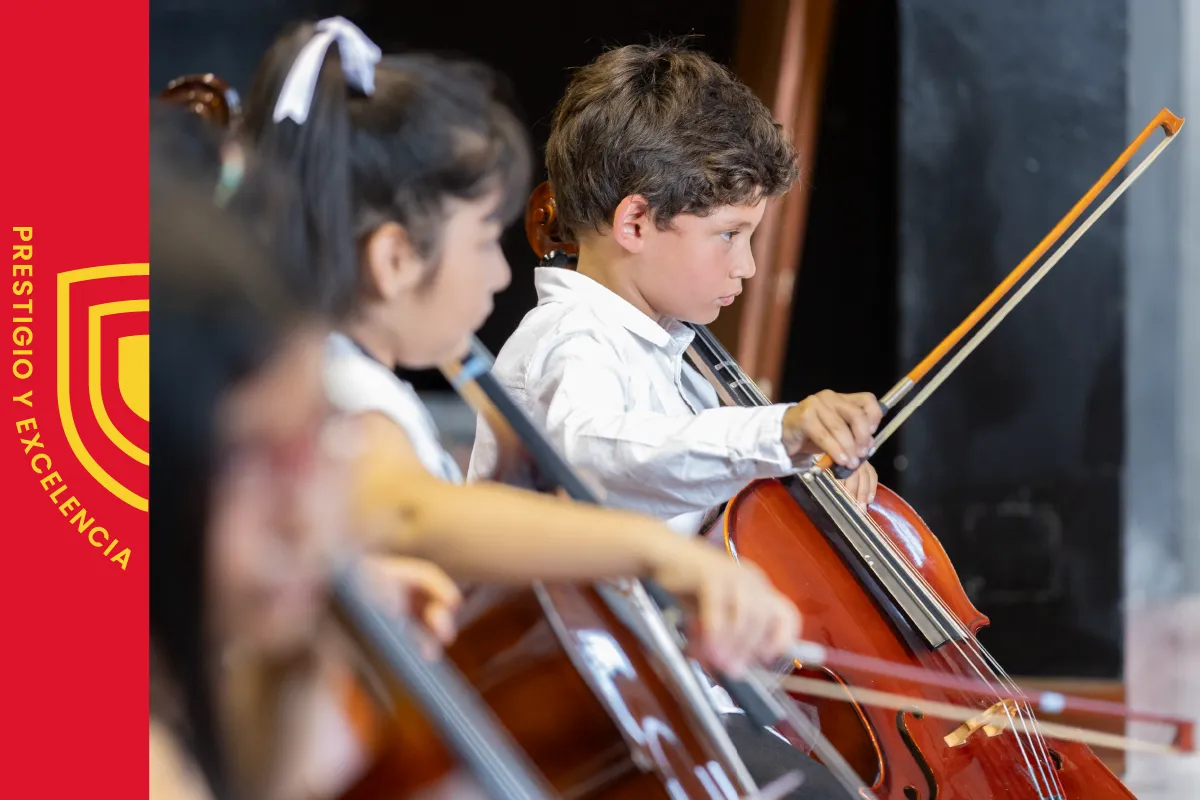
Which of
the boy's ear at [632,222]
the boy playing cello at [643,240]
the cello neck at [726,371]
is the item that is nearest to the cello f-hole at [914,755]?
the boy playing cello at [643,240]

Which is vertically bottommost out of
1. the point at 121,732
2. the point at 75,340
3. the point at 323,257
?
the point at 121,732

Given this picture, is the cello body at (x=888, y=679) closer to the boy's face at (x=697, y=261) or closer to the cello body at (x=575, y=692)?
the boy's face at (x=697, y=261)

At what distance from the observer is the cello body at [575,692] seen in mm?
547

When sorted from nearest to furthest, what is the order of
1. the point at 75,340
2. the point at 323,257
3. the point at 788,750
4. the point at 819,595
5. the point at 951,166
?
1. the point at 323,257
2. the point at 788,750
3. the point at 819,595
4. the point at 75,340
5. the point at 951,166

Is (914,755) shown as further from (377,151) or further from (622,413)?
(377,151)

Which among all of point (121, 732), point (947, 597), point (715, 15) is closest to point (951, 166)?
point (715, 15)

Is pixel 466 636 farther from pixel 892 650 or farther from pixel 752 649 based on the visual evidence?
pixel 892 650

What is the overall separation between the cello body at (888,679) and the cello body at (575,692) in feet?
1.18

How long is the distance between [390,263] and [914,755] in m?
0.58

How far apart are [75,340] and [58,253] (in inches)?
3.3

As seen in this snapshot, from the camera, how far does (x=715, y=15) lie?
2006 mm

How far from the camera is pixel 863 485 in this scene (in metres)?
1.09

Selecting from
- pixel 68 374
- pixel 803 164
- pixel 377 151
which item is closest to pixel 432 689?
pixel 377 151

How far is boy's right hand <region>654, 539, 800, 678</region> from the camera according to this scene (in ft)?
1.63
